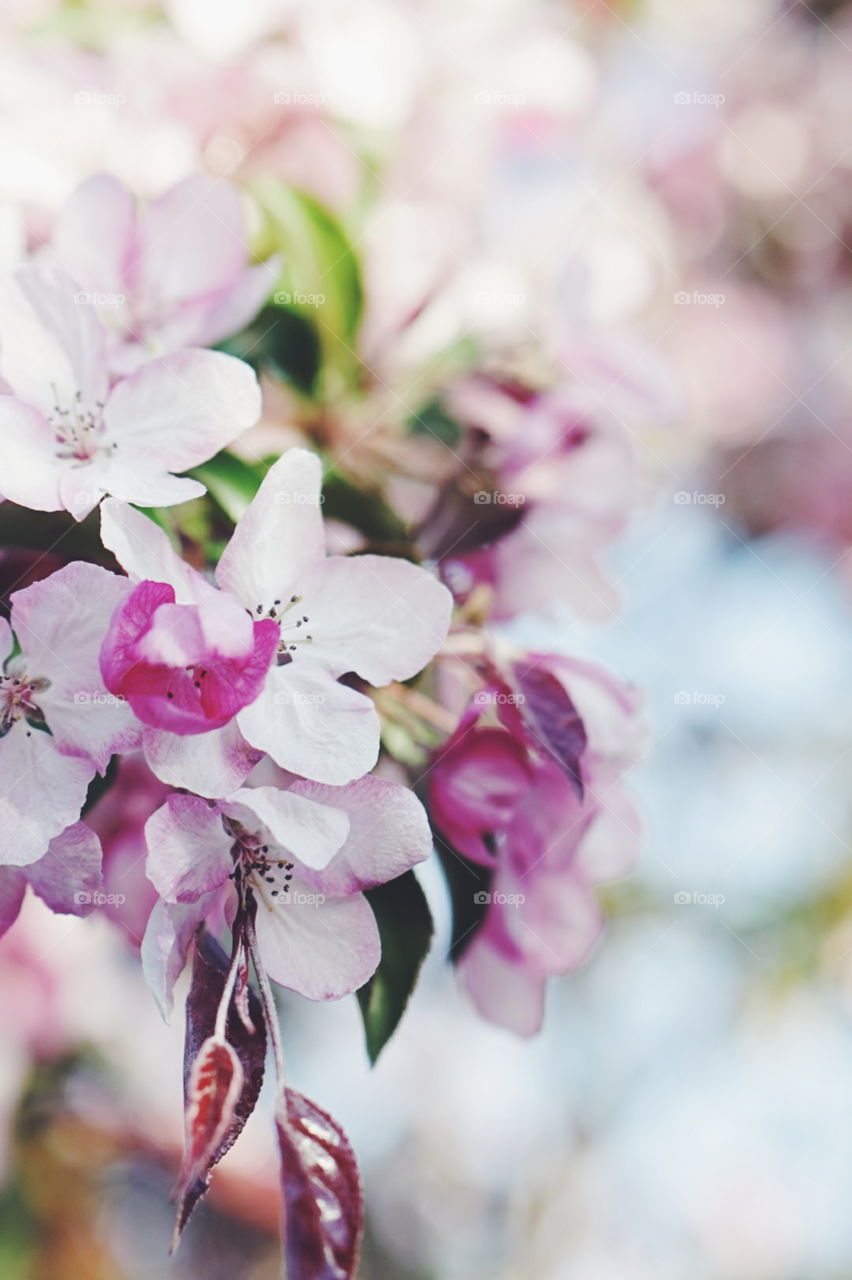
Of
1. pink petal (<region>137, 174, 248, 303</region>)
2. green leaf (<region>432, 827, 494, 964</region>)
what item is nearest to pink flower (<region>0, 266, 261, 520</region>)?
pink petal (<region>137, 174, 248, 303</region>)

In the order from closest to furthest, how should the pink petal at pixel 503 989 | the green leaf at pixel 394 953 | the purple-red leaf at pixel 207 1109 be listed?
the purple-red leaf at pixel 207 1109 < the green leaf at pixel 394 953 < the pink petal at pixel 503 989

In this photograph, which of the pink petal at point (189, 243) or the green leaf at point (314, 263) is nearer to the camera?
the pink petal at point (189, 243)

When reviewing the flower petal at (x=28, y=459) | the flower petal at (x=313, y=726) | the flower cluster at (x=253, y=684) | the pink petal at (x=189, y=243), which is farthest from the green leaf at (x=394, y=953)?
the pink petal at (x=189, y=243)

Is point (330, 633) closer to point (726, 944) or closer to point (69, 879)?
point (69, 879)

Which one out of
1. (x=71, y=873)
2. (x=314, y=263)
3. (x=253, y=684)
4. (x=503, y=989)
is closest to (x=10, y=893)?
(x=71, y=873)

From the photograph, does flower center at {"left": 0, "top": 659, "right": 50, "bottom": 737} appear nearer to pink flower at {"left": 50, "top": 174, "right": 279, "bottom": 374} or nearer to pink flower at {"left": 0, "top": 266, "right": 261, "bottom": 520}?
pink flower at {"left": 0, "top": 266, "right": 261, "bottom": 520}

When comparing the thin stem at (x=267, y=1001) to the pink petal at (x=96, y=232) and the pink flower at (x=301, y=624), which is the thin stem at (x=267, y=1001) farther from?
the pink petal at (x=96, y=232)
